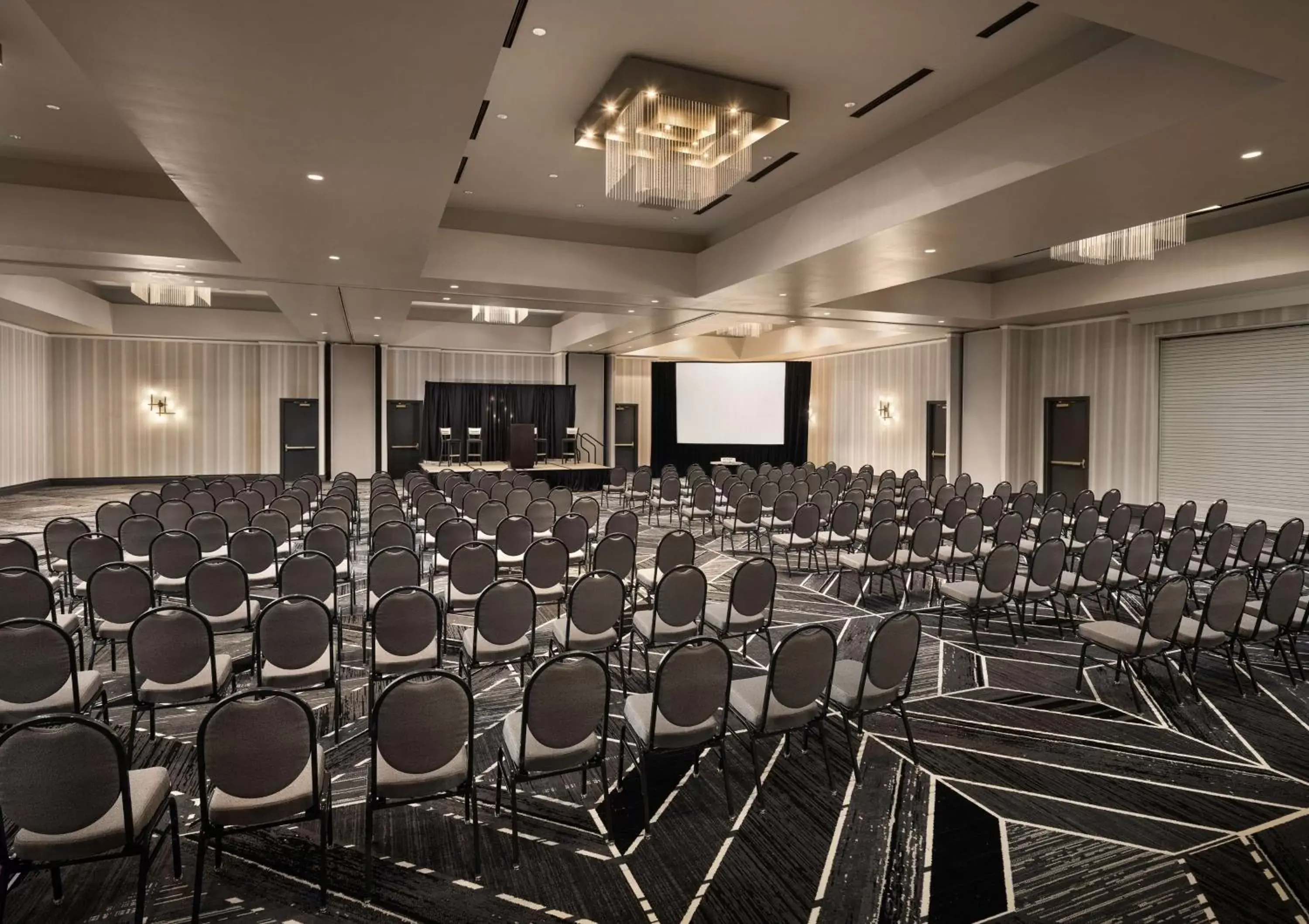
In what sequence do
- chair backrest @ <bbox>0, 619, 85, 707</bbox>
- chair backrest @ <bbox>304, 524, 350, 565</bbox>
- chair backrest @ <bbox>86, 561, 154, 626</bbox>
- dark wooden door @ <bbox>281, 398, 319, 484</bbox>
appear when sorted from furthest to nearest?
dark wooden door @ <bbox>281, 398, 319, 484</bbox>, chair backrest @ <bbox>304, 524, 350, 565</bbox>, chair backrest @ <bbox>86, 561, 154, 626</bbox>, chair backrest @ <bbox>0, 619, 85, 707</bbox>

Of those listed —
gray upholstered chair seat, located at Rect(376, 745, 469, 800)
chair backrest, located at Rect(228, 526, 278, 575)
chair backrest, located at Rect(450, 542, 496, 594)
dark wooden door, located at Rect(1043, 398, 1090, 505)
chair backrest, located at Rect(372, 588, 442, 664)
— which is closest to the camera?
gray upholstered chair seat, located at Rect(376, 745, 469, 800)

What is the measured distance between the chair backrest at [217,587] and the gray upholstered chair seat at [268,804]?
2.51 metres

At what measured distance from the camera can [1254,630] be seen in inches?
207

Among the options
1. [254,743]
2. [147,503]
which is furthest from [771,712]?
[147,503]

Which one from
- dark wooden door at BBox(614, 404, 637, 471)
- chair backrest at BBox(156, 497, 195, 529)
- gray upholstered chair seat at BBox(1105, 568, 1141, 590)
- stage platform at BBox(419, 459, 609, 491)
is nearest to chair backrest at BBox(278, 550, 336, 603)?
chair backrest at BBox(156, 497, 195, 529)

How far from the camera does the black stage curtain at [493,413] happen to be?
2070cm

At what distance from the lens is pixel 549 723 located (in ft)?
10.8

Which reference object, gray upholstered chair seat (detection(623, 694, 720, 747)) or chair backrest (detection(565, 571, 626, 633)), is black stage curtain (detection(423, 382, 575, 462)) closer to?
chair backrest (detection(565, 571, 626, 633))

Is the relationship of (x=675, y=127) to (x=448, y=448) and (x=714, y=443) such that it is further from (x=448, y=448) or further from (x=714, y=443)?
(x=714, y=443)

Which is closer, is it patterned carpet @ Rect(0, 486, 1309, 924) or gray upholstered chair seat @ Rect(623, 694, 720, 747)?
patterned carpet @ Rect(0, 486, 1309, 924)

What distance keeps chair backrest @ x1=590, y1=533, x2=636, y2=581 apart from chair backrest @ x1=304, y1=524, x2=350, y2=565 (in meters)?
2.35

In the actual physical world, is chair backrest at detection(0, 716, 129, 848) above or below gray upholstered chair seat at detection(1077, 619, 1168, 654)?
above

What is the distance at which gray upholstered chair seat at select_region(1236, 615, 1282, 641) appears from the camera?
17.4 ft

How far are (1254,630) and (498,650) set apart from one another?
5391 mm
